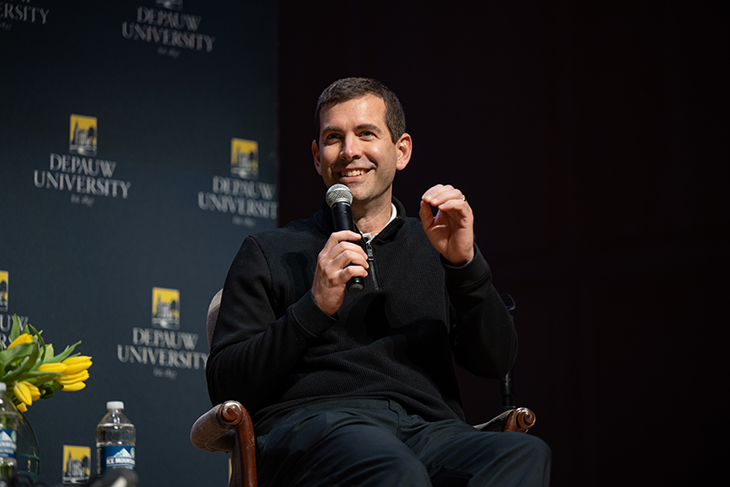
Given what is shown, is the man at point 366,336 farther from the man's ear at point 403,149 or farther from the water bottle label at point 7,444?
the water bottle label at point 7,444

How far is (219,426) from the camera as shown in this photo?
2.03 m

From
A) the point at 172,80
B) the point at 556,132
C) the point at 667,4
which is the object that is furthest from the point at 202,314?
the point at 667,4

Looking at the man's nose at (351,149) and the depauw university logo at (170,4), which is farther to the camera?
the depauw university logo at (170,4)

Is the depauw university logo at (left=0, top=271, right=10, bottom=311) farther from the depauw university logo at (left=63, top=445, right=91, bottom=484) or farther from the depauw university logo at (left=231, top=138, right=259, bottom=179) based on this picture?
the depauw university logo at (left=231, top=138, right=259, bottom=179)

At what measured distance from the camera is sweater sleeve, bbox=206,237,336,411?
6.28 feet

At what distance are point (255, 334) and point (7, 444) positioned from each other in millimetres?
624

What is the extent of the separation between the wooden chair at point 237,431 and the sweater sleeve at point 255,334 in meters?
0.06

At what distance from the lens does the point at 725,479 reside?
314 centimetres

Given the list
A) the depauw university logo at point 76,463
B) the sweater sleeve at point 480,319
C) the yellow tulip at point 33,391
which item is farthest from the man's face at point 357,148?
the depauw university logo at point 76,463

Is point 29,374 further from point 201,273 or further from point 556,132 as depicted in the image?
point 556,132

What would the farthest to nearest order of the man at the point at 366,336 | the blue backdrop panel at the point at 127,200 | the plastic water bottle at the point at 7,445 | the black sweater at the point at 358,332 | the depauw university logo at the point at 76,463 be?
the blue backdrop panel at the point at 127,200, the depauw university logo at the point at 76,463, the black sweater at the point at 358,332, the man at the point at 366,336, the plastic water bottle at the point at 7,445

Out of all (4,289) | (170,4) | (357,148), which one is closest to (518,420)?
(357,148)

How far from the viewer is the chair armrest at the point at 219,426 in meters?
1.93

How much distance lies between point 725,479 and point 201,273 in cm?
242
